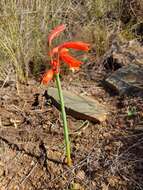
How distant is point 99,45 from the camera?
12.0 ft

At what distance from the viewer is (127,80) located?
10.5 feet

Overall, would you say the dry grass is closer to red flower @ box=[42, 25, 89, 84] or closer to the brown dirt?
the brown dirt

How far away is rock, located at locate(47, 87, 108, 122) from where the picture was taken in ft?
9.47

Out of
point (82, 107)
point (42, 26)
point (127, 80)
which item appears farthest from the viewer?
point (42, 26)

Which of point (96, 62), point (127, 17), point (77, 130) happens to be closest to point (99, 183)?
point (77, 130)

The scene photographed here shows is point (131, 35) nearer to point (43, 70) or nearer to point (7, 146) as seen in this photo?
point (43, 70)

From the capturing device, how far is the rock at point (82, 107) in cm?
289

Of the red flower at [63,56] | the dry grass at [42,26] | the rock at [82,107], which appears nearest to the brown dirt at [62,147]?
the rock at [82,107]

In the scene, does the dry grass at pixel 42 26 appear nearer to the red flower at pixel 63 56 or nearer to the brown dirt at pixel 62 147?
the brown dirt at pixel 62 147

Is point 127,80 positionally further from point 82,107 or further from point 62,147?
point 62,147

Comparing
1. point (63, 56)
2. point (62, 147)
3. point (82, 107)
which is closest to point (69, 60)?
point (63, 56)

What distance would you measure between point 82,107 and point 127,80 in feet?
1.39

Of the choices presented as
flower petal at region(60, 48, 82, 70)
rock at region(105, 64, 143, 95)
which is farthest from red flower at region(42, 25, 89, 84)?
rock at region(105, 64, 143, 95)

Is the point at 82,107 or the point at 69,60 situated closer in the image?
the point at 69,60
